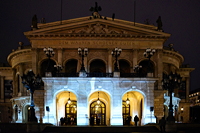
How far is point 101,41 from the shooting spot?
1978 inches

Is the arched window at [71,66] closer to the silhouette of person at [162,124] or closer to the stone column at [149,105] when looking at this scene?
the stone column at [149,105]

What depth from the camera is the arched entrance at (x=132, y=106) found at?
4075 centimetres

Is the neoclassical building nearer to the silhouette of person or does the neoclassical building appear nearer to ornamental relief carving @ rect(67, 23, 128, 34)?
ornamental relief carving @ rect(67, 23, 128, 34)

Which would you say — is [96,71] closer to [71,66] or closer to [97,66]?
[97,66]

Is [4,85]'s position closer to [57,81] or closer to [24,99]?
[24,99]

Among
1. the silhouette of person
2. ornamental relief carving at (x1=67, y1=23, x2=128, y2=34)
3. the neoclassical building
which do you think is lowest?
the silhouette of person

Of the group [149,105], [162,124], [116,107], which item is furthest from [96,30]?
[162,124]

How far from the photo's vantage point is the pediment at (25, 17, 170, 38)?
163 ft

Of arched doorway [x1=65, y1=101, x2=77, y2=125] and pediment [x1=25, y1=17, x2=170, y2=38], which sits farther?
pediment [x1=25, y1=17, x2=170, y2=38]

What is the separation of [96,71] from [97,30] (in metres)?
7.24

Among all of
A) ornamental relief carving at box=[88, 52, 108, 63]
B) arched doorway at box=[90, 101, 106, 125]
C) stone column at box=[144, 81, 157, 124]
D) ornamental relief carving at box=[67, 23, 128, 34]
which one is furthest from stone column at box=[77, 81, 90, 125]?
ornamental relief carving at box=[67, 23, 128, 34]

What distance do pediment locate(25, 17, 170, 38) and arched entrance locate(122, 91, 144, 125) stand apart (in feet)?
37.8

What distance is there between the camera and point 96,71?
172 ft

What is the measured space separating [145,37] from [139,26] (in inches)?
190
